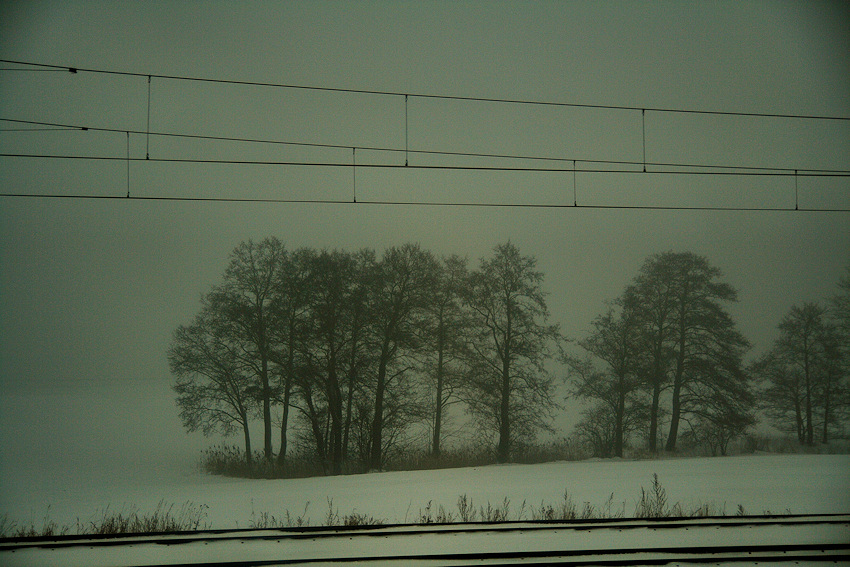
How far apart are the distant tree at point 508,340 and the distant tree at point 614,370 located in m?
2.07

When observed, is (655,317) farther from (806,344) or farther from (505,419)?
(505,419)

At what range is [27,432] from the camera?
20812 millimetres

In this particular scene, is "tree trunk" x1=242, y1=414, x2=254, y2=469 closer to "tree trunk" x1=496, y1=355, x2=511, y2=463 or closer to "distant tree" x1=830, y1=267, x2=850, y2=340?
"tree trunk" x1=496, y1=355, x2=511, y2=463

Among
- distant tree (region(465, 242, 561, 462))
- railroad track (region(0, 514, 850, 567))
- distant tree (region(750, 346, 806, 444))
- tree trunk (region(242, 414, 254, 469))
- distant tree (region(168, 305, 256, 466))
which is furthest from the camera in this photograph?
distant tree (region(750, 346, 806, 444))

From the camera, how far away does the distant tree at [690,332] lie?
25.0m

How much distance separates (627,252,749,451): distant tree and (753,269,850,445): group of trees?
1.15m

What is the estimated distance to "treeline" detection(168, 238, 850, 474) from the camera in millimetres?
22203

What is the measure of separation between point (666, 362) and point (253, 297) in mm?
14583

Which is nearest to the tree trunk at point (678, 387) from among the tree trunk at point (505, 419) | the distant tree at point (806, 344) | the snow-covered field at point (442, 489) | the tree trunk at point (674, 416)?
the tree trunk at point (674, 416)

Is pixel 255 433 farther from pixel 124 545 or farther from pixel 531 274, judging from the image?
pixel 124 545

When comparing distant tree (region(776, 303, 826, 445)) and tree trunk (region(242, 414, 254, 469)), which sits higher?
distant tree (region(776, 303, 826, 445))

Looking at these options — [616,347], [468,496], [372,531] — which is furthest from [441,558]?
[616,347]

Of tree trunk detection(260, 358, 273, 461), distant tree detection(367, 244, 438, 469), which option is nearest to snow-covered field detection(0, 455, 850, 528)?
tree trunk detection(260, 358, 273, 461)

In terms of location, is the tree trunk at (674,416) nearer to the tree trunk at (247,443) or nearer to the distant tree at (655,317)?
the distant tree at (655,317)
